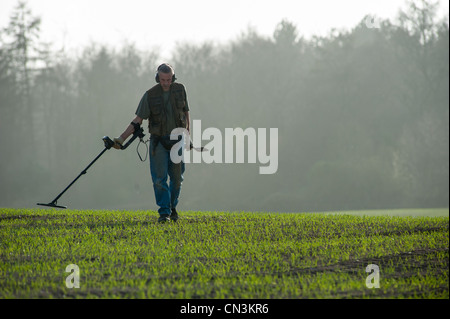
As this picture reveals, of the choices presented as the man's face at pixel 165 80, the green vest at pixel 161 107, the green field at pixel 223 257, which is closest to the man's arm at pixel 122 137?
the green vest at pixel 161 107

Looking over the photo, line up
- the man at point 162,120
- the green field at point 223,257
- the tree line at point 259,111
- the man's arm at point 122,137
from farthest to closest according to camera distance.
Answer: the tree line at point 259,111 → the man at point 162,120 → the man's arm at point 122,137 → the green field at point 223,257

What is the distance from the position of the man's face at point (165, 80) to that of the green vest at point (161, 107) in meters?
0.08

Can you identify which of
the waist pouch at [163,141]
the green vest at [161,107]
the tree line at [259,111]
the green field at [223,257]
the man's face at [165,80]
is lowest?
the green field at [223,257]

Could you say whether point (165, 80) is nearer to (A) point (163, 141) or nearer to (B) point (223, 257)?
(A) point (163, 141)

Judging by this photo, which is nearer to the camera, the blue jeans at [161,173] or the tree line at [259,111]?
the blue jeans at [161,173]

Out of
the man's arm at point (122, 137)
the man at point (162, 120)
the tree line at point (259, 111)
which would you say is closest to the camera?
the man's arm at point (122, 137)

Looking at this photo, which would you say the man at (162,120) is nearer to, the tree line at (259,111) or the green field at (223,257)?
the green field at (223,257)

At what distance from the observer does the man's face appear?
33.8 feet

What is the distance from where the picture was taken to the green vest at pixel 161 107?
34.0 feet

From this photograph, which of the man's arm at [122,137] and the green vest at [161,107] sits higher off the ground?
the green vest at [161,107]

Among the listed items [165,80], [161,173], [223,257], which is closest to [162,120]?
[165,80]

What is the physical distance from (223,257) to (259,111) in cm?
4744

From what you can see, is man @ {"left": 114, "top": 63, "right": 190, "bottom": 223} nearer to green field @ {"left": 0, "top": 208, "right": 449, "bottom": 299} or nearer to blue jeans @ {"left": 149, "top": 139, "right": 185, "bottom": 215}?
blue jeans @ {"left": 149, "top": 139, "right": 185, "bottom": 215}
